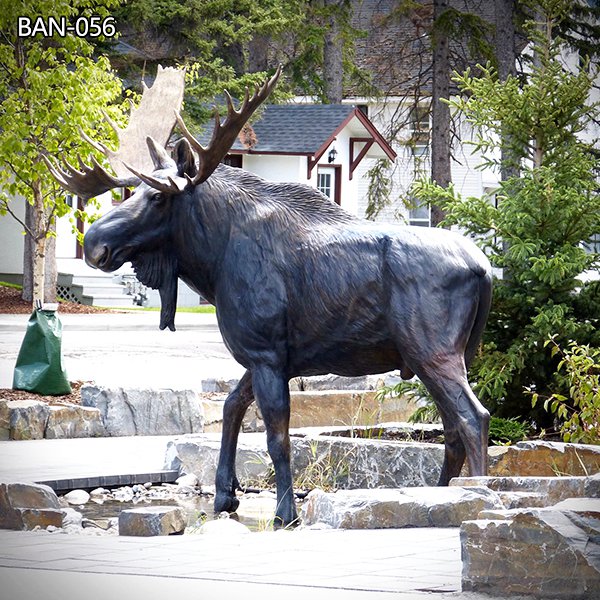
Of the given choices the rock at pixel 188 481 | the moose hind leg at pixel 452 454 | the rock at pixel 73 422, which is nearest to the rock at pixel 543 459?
the moose hind leg at pixel 452 454

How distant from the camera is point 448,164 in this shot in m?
33.3

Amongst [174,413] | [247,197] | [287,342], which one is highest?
[247,197]

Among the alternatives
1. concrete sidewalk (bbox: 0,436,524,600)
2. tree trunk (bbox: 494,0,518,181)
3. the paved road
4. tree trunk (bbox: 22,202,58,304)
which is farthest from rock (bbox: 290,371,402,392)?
tree trunk (bbox: 22,202,58,304)

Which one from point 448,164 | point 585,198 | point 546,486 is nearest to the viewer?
point 546,486

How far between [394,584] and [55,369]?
10247 mm

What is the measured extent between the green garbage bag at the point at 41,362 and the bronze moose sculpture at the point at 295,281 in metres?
6.39

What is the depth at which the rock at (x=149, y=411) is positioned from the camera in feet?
46.3

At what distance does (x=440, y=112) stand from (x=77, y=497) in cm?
2431

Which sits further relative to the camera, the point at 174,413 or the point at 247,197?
the point at 174,413

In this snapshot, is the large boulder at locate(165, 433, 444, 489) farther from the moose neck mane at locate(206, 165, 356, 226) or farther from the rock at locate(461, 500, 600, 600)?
the rock at locate(461, 500, 600, 600)

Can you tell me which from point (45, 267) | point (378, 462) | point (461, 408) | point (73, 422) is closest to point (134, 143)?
point (378, 462)

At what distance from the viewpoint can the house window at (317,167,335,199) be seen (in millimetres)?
46719

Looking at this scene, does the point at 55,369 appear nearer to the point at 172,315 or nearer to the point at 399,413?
the point at 399,413

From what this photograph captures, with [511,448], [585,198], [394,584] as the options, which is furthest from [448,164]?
[394,584]
